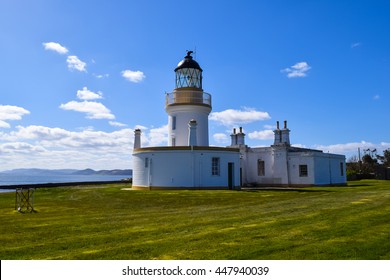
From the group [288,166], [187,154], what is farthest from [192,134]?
[288,166]

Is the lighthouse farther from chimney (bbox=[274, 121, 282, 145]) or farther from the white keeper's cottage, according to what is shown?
chimney (bbox=[274, 121, 282, 145])

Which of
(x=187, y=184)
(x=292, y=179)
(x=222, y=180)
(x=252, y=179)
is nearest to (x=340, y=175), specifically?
(x=292, y=179)

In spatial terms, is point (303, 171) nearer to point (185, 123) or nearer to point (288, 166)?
point (288, 166)

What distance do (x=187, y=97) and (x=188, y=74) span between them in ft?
7.15

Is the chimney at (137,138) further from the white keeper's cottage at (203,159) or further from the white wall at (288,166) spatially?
the white wall at (288,166)

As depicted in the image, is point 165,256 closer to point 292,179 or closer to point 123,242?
point 123,242

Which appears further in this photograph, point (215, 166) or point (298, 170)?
point (298, 170)

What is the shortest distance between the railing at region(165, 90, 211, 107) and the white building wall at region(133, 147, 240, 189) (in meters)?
5.66

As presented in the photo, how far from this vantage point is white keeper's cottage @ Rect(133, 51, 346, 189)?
1079 inches

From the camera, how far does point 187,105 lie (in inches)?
1230

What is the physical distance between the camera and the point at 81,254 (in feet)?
22.8

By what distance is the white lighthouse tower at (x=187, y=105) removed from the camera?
31422 mm

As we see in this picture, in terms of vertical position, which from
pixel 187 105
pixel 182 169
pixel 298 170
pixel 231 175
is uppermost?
pixel 187 105

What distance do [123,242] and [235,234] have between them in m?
2.64
